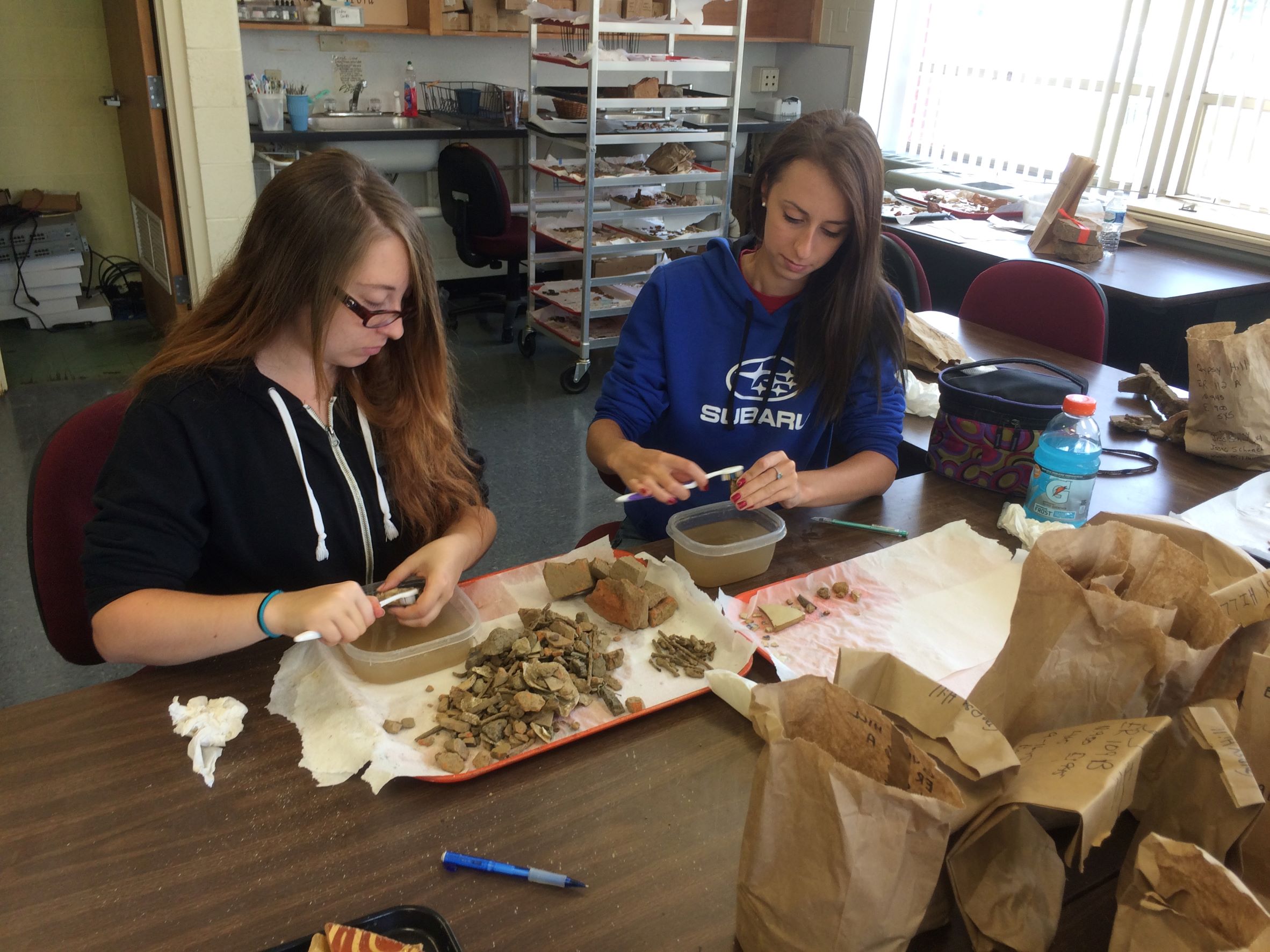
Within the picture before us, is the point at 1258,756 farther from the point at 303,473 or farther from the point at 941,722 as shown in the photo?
the point at 303,473

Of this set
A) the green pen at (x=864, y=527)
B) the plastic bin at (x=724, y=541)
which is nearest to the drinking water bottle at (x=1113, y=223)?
the green pen at (x=864, y=527)

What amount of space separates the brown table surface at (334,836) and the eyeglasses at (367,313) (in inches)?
17.7

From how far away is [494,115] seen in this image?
4730 mm

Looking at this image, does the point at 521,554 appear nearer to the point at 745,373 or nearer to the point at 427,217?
the point at 745,373

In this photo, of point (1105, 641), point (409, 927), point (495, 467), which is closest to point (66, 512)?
point (409, 927)

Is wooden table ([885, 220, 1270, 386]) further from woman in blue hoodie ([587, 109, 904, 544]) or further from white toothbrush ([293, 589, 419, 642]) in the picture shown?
white toothbrush ([293, 589, 419, 642])

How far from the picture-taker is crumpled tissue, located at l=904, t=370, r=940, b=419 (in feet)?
6.33

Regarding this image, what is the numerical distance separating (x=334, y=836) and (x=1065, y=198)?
11.0ft

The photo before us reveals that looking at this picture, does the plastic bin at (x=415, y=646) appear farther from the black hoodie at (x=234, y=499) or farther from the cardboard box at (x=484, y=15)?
the cardboard box at (x=484, y=15)

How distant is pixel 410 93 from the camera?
15.8ft

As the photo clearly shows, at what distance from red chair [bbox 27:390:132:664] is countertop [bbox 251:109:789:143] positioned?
3.26 meters

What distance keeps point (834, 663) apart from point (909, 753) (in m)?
0.50

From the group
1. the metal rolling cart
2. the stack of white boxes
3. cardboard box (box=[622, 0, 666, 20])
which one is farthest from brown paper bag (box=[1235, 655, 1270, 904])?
the stack of white boxes

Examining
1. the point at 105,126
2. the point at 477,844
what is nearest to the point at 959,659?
the point at 477,844
